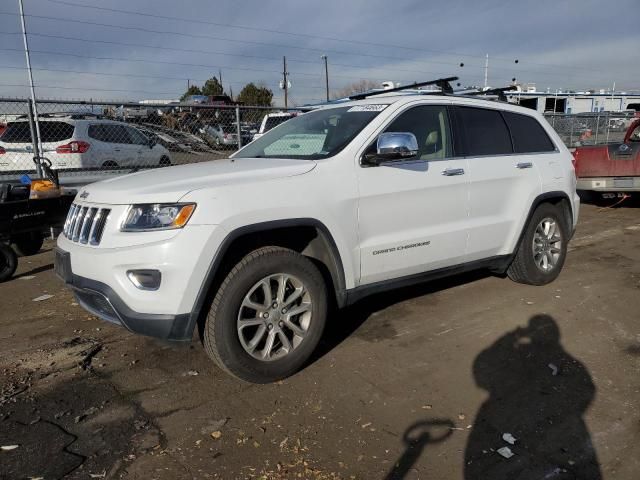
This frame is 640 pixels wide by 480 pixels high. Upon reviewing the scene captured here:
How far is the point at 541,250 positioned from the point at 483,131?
1436mm

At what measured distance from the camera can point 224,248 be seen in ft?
10.0

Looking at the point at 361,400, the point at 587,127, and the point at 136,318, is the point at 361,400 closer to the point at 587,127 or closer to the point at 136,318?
the point at 136,318

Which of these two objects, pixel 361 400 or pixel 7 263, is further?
pixel 7 263

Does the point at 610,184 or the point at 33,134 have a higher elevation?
the point at 33,134

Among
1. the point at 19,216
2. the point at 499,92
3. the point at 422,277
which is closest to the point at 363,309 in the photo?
the point at 422,277

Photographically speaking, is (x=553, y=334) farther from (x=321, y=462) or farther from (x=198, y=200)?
(x=198, y=200)

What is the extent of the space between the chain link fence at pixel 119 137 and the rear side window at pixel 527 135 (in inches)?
209

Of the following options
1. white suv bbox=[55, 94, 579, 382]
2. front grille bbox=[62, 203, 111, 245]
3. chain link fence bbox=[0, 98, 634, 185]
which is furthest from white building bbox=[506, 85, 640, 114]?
front grille bbox=[62, 203, 111, 245]

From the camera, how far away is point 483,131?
15.3ft

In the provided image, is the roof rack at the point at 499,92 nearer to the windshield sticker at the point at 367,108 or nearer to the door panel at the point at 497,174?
the door panel at the point at 497,174

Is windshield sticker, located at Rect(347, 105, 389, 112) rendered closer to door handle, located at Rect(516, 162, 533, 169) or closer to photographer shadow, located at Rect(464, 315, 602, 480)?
door handle, located at Rect(516, 162, 533, 169)

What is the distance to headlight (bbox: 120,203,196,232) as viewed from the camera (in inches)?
117

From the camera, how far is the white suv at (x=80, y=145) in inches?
325

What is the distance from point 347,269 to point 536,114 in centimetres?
298
